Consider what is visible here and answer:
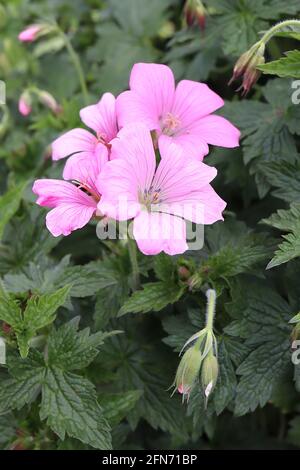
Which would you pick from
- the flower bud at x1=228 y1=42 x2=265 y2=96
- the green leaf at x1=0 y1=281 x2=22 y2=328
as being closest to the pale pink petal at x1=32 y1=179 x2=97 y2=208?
the green leaf at x1=0 y1=281 x2=22 y2=328

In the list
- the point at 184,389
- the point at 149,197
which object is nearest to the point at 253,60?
the point at 149,197

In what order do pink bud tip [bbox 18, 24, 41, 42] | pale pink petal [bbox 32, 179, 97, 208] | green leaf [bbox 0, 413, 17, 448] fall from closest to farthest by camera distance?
1. pale pink petal [bbox 32, 179, 97, 208]
2. green leaf [bbox 0, 413, 17, 448]
3. pink bud tip [bbox 18, 24, 41, 42]

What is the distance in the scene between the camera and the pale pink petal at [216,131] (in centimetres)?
140

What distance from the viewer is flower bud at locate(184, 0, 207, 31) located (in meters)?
1.71

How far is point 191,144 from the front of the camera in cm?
138

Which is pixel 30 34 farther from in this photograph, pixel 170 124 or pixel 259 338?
pixel 259 338

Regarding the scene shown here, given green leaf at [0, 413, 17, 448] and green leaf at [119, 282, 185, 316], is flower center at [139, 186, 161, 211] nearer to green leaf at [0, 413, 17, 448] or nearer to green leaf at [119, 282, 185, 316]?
green leaf at [119, 282, 185, 316]

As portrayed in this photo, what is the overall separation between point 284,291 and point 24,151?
0.94 m

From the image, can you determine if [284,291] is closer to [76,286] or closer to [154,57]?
[76,286]

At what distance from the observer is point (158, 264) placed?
4.74 ft

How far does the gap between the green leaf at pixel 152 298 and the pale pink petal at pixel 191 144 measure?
0.29 meters

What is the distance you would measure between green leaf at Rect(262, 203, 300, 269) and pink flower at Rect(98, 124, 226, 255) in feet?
0.46

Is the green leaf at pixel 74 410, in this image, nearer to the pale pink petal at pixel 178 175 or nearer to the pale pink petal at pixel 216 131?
the pale pink petal at pixel 178 175
